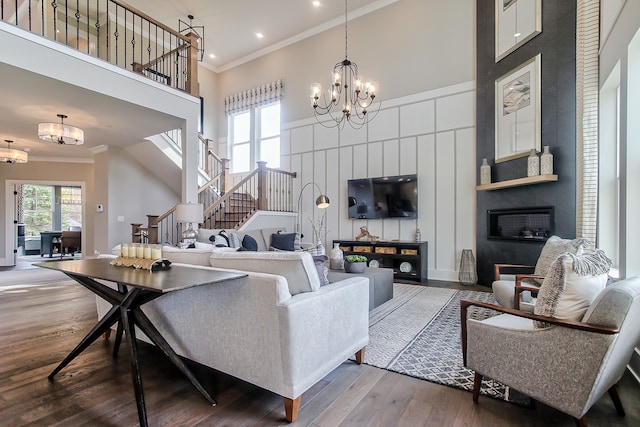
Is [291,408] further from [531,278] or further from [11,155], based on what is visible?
[11,155]

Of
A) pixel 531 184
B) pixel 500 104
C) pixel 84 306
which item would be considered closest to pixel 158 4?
pixel 84 306

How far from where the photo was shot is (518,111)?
180 inches

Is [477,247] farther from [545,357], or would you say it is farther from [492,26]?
[545,357]

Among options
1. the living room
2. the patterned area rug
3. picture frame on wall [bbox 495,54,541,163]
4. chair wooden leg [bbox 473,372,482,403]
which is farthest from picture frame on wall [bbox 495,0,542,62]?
chair wooden leg [bbox 473,372,482,403]

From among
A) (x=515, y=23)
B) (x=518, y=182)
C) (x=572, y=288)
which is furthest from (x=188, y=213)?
(x=515, y=23)

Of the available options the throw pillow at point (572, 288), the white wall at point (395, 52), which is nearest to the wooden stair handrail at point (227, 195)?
the white wall at point (395, 52)

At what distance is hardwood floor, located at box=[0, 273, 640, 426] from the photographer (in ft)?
5.64

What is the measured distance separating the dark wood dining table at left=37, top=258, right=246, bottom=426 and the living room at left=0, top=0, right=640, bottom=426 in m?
3.28

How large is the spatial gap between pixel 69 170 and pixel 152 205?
2.78 meters

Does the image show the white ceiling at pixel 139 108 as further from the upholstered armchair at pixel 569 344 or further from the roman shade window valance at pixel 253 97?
the upholstered armchair at pixel 569 344

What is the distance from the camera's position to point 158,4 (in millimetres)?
6730

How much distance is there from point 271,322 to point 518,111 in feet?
15.4

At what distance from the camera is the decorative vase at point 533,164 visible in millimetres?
4137

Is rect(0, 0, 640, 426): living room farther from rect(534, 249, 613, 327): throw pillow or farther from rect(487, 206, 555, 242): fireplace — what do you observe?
rect(534, 249, 613, 327): throw pillow
